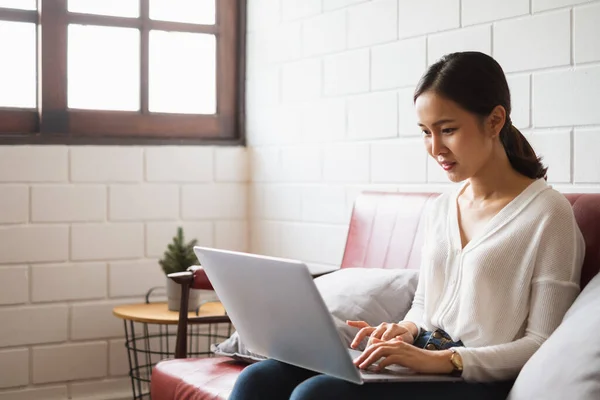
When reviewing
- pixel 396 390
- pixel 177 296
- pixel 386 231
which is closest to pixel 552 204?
pixel 396 390

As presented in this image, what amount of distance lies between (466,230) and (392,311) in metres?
0.44

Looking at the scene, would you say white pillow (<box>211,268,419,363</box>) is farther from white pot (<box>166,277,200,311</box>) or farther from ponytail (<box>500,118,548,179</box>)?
white pot (<box>166,277,200,311</box>)

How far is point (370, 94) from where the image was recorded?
3271mm

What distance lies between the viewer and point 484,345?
76.6 inches

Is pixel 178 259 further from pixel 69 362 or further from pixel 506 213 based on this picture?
pixel 506 213

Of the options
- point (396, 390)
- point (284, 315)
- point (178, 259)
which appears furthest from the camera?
point (178, 259)

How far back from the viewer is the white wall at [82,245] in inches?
138

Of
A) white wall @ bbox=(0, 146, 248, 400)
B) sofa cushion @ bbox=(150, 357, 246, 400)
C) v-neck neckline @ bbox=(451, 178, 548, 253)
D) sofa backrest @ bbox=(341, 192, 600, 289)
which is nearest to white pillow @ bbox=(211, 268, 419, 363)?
sofa cushion @ bbox=(150, 357, 246, 400)

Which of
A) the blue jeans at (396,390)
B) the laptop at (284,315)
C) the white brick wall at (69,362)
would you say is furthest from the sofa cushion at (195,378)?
the white brick wall at (69,362)

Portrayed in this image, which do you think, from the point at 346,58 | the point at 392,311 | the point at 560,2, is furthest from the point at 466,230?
the point at 346,58

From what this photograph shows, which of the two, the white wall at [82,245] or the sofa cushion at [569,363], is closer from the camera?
the sofa cushion at [569,363]

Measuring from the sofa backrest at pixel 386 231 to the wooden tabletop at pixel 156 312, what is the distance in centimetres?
57

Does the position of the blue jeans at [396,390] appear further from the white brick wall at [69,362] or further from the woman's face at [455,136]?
the white brick wall at [69,362]

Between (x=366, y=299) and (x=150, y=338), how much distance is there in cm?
155
